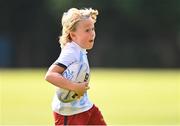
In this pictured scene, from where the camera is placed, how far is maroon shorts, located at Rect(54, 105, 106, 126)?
780 cm

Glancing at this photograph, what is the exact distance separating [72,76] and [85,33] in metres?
0.43

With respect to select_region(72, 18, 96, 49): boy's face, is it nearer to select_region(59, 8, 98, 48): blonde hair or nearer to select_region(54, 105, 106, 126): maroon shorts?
select_region(59, 8, 98, 48): blonde hair

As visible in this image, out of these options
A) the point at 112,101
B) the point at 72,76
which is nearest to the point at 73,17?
the point at 72,76

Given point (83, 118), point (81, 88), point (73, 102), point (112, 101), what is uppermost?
point (81, 88)

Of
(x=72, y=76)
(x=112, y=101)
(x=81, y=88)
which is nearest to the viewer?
A: (x=81, y=88)

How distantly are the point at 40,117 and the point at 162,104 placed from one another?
16.5ft

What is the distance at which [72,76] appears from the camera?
303 inches

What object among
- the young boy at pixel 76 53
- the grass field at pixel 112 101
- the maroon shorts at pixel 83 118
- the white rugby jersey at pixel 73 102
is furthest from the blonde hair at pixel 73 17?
the grass field at pixel 112 101

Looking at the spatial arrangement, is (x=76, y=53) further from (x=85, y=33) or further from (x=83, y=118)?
(x=83, y=118)

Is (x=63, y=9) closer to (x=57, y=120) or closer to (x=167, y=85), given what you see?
(x=167, y=85)

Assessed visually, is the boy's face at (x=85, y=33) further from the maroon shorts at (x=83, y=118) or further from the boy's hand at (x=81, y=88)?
the maroon shorts at (x=83, y=118)

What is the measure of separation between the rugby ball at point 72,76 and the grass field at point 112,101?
7058 mm

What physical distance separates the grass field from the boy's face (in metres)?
6.98

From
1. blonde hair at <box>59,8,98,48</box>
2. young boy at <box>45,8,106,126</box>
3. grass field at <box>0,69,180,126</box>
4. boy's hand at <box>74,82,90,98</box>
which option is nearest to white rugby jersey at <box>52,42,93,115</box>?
young boy at <box>45,8,106,126</box>
